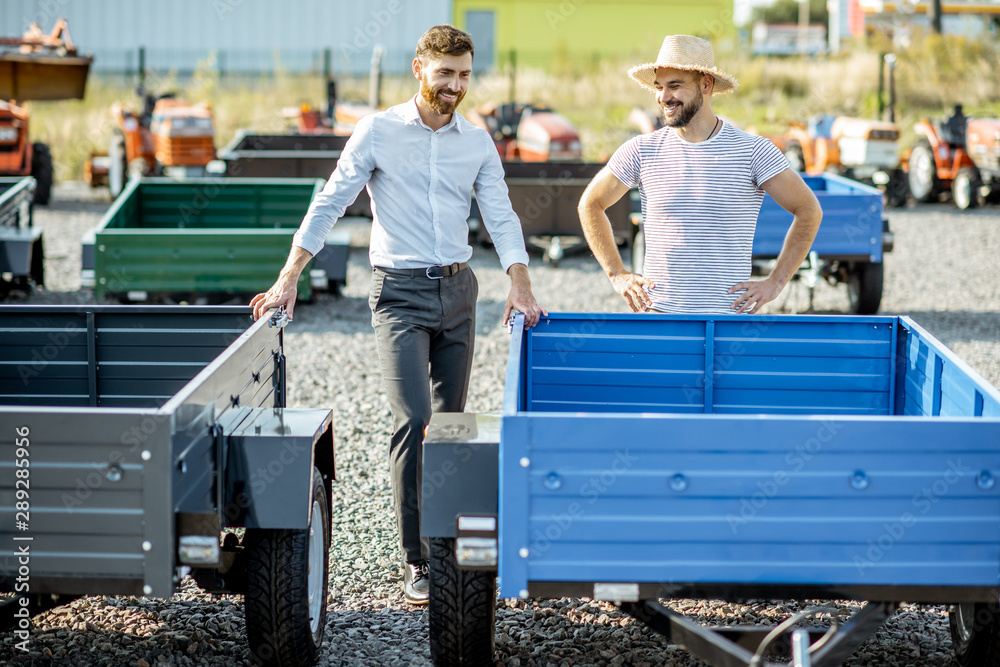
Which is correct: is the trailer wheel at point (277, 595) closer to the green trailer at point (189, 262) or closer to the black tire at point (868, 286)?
the green trailer at point (189, 262)

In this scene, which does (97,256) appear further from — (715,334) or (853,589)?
(853,589)

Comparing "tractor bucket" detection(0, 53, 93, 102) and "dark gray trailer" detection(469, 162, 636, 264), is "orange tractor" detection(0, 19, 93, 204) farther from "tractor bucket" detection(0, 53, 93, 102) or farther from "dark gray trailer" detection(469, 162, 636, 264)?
"dark gray trailer" detection(469, 162, 636, 264)

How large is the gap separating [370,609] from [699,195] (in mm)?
1886

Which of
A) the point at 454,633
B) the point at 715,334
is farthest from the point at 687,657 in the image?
the point at 715,334

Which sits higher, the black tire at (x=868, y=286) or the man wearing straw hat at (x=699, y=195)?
the man wearing straw hat at (x=699, y=195)

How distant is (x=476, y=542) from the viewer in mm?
2859

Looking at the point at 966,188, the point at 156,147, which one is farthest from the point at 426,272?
the point at 966,188

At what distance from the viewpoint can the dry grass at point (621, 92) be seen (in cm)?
2242

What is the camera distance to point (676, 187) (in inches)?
158

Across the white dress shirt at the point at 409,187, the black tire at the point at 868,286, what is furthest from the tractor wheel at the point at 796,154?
the white dress shirt at the point at 409,187

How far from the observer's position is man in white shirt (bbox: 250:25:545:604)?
3713mm

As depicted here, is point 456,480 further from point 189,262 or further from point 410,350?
point 189,262

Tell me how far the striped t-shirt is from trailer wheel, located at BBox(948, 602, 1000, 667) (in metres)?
1.32

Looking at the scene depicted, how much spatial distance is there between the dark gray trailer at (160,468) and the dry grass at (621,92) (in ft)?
55.7
